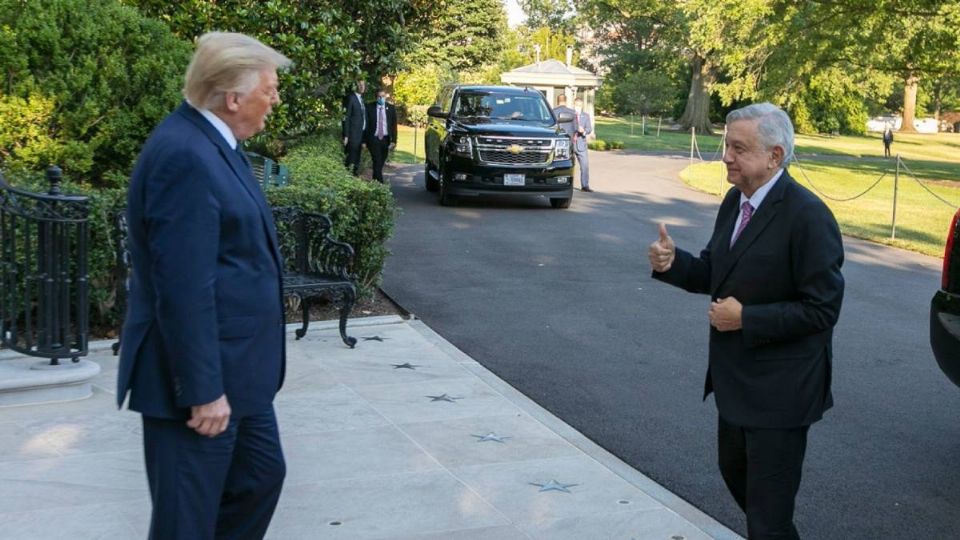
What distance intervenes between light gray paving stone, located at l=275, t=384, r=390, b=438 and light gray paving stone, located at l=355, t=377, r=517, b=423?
0.10 m

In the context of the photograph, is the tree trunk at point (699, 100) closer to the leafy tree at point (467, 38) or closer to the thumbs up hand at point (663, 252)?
the leafy tree at point (467, 38)

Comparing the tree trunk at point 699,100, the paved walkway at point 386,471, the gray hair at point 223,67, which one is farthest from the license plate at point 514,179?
the tree trunk at point 699,100

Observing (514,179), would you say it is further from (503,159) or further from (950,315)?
(950,315)

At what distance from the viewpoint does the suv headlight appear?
1888 centimetres

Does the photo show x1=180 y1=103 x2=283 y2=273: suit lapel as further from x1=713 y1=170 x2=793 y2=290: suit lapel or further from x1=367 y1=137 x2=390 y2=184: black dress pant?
x1=367 y1=137 x2=390 y2=184: black dress pant

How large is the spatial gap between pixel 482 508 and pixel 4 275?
368 cm

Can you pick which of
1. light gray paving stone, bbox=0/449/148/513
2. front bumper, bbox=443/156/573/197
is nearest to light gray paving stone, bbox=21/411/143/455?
light gray paving stone, bbox=0/449/148/513

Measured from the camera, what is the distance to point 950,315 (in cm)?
616

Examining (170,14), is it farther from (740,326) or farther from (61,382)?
(740,326)

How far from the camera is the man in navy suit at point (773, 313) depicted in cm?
392

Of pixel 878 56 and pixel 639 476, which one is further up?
pixel 878 56

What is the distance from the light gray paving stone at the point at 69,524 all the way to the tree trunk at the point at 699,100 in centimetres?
6055

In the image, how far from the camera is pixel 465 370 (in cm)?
806

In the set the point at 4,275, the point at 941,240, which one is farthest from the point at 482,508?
the point at 941,240
